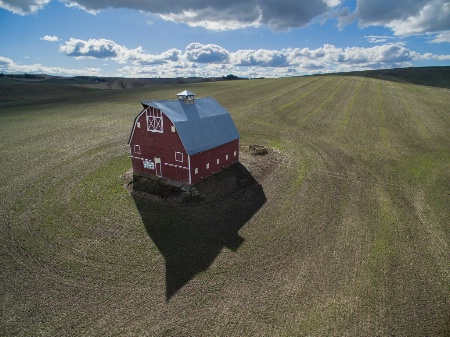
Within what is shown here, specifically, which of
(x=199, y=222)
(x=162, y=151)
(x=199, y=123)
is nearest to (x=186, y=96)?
(x=199, y=123)

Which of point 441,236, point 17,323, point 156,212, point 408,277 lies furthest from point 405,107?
point 17,323

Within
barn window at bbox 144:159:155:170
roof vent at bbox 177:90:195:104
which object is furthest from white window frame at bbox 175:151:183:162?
roof vent at bbox 177:90:195:104

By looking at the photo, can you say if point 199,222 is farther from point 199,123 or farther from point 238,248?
point 199,123

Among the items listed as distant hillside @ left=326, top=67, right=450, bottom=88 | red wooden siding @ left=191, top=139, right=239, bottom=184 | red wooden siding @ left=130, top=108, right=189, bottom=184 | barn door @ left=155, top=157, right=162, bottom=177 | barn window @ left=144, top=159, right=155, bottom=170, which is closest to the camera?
red wooden siding @ left=130, top=108, right=189, bottom=184

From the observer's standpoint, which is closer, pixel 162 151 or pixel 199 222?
pixel 199 222

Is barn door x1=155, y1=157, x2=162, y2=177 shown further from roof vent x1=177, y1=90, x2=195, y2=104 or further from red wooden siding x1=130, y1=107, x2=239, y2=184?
roof vent x1=177, y1=90, x2=195, y2=104

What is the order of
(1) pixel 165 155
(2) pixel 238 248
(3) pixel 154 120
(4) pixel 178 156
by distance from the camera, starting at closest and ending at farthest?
(2) pixel 238 248
(4) pixel 178 156
(3) pixel 154 120
(1) pixel 165 155
